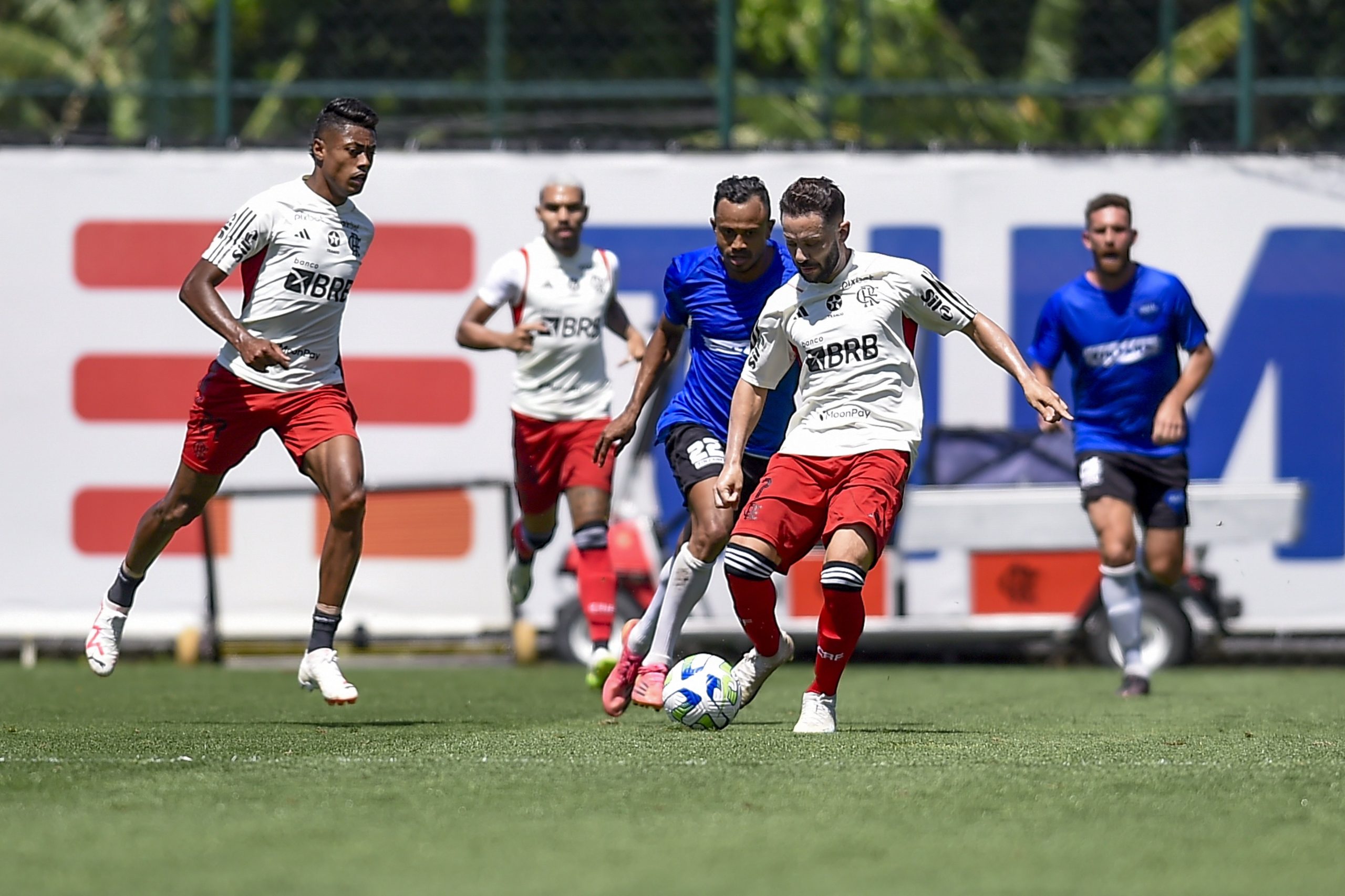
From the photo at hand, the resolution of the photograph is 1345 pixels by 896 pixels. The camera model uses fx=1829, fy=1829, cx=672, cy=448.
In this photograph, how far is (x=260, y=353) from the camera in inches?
266

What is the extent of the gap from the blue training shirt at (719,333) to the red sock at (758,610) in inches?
31.7

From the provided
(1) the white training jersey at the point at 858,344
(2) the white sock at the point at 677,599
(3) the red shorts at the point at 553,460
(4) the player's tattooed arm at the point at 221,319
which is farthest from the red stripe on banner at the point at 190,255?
(1) the white training jersey at the point at 858,344

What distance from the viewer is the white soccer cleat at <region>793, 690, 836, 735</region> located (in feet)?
21.1

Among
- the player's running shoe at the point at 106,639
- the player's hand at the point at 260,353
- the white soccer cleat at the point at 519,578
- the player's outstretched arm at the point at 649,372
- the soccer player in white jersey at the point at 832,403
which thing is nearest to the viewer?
the soccer player in white jersey at the point at 832,403

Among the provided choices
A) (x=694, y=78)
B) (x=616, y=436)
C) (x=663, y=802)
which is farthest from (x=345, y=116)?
(x=694, y=78)

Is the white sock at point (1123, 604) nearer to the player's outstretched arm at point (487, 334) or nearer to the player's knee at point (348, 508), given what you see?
the player's outstretched arm at point (487, 334)

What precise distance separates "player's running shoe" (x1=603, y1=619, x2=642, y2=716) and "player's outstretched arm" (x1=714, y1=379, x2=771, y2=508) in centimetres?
87

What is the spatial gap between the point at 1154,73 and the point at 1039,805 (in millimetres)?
14589

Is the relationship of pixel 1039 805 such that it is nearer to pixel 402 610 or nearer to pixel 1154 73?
pixel 402 610

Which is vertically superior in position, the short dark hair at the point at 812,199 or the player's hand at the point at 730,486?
the short dark hair at the point at 812,199

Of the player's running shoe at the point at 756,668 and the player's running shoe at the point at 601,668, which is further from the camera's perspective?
the player's running shoe at the point at 601,668

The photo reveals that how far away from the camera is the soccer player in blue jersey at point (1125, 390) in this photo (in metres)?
9.09

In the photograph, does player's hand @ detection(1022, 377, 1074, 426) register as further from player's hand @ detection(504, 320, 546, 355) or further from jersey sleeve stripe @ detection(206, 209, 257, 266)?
jersey sleeve stripe @ detection(206, 209, 257, 266)

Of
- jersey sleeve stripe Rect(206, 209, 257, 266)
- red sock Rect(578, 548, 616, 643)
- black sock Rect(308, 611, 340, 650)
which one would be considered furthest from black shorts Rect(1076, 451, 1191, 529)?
jersey sleeve stripe Rect(206, 209, 257, 266)
